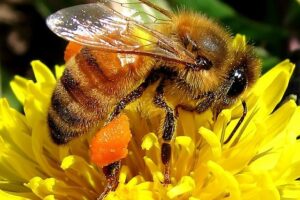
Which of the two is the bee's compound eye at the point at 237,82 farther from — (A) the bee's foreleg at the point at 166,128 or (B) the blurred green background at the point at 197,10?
(B) the blurred green background at the point at 197,10

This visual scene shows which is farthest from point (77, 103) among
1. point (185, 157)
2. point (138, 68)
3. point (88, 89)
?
point (185, 157)

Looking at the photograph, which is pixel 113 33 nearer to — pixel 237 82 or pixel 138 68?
pixel 138 68

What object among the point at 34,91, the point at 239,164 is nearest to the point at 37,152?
the point at 34,91

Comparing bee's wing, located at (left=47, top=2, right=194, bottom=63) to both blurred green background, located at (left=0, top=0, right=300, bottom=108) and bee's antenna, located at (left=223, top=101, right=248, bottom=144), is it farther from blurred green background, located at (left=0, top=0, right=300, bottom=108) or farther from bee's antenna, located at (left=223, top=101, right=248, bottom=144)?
blurred green background, located at (left=0, top=0, right=300, bottom=108)

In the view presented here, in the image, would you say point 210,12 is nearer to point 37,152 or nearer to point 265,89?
point 265,89

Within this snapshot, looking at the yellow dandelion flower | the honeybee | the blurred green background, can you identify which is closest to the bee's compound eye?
the honeybee

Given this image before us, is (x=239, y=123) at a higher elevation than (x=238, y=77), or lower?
lower
